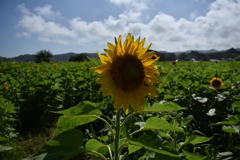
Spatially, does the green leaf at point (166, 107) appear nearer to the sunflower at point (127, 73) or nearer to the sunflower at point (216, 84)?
the sunflower at point (127, 73)

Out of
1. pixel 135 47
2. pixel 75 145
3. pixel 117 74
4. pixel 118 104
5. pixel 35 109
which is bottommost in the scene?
pixel 35 109

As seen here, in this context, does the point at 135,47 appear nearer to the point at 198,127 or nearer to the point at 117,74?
the point at 117,74

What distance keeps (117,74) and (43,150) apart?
0.73m

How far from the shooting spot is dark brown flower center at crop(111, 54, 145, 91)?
4.40 feet

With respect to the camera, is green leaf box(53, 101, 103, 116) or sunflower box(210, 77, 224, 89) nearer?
green leaf box(53, 101, 103, 116)

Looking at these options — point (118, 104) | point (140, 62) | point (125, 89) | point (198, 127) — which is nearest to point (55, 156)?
point (118, 104)

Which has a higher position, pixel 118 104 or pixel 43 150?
pixel 118 104

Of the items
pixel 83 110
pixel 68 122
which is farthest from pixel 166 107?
pixel 68 122

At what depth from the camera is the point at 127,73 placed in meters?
1.36

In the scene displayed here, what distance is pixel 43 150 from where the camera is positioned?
1.13 meters

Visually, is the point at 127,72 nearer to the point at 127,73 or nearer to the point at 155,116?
the point at 127,73

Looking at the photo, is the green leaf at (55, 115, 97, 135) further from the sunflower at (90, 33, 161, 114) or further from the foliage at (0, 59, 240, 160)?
the sunflower at (90, 33, 161, 114)

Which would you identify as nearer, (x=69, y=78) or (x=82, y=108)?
(x=82, y=108)

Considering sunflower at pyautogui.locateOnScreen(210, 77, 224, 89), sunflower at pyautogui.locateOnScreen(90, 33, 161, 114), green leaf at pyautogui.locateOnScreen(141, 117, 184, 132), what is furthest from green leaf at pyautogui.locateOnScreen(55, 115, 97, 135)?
sunflower at pyautogui.locateOnScreen(210, 77, 224, 89)
